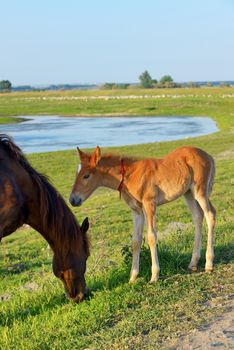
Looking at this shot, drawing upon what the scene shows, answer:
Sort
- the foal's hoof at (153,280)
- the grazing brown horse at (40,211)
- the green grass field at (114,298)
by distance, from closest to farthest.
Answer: the green grass field at (114,298) < the grazing brown horse at (40,211) < the foal's hoof at (153,280)

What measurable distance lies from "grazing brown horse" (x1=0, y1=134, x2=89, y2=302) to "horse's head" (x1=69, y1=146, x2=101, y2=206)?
1.81ft

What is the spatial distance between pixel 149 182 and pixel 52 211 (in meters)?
1.23

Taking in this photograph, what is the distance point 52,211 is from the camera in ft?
16.4

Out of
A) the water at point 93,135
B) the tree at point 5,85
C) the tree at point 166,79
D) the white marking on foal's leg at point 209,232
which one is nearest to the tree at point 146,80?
the tree at point 166,79

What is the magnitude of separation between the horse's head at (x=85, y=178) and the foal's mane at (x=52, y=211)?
570mm

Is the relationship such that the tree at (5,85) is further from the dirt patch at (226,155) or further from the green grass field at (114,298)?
the green grass field at (114,298)

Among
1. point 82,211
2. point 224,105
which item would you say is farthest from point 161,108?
point 82,211

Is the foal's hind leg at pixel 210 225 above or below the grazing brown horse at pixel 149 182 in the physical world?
below

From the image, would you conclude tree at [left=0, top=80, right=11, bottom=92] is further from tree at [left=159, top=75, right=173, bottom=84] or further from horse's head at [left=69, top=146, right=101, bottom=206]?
horse's head at [left=69, top=146, right=101, bottom=206]

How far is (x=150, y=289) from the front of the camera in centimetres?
535

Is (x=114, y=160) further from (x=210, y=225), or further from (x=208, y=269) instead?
(x=208, y=269)

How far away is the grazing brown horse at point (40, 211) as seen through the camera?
493 cm

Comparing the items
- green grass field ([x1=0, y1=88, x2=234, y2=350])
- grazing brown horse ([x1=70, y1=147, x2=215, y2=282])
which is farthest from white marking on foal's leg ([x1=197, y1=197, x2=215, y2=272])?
green grass field ([x1=0, y1=88, x2=234, y2=350])

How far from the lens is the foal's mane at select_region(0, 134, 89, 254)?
499 centimetres
